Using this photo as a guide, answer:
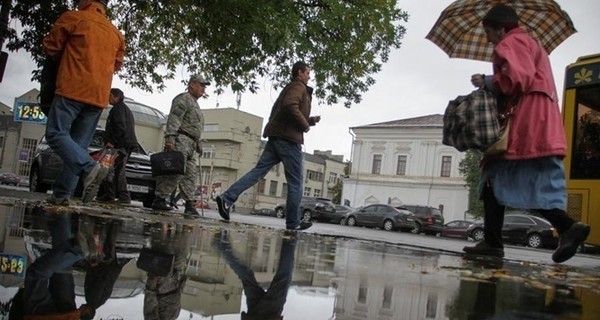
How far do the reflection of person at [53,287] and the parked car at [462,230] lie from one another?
2942cm

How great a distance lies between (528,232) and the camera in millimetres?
25234

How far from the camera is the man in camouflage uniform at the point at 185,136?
6.86 meters

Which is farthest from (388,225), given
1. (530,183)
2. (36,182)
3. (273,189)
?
(273,189)

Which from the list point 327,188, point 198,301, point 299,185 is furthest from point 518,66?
point 327,188

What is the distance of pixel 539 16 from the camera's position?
5.07 metres

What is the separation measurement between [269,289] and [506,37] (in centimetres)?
313

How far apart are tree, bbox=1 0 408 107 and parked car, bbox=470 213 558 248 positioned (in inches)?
554

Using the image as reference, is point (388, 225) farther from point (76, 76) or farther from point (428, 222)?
point (76, 76)

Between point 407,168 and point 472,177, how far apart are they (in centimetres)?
983

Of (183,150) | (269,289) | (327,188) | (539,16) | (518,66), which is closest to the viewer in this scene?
(269,289)

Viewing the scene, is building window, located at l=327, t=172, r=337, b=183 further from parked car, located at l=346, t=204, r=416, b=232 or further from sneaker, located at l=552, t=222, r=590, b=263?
sneaker, located at l=552, t=222, r=590, b=263

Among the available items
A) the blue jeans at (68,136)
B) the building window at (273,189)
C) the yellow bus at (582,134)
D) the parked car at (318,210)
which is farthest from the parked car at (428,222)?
the building window at (273,189)

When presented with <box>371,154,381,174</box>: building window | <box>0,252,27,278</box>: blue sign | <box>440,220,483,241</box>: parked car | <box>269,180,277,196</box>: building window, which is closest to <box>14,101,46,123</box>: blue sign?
Answer: <box>0,252,27,278</box>: blue sign

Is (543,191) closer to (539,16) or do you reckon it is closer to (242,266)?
(539,16)
